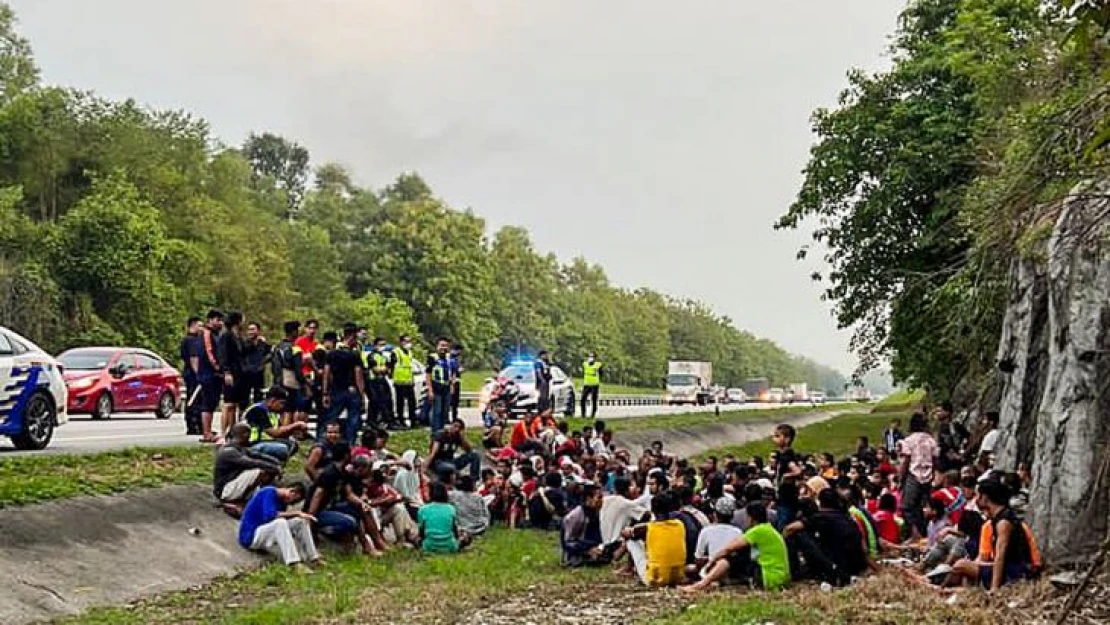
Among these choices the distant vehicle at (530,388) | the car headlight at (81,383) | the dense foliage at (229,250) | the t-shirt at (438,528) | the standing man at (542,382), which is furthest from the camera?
the dense foliage at (229,250)

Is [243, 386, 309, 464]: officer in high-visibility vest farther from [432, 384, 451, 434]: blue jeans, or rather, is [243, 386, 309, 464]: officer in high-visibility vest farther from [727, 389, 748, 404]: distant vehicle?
[727, 389, 748, 404]: distant vehicle

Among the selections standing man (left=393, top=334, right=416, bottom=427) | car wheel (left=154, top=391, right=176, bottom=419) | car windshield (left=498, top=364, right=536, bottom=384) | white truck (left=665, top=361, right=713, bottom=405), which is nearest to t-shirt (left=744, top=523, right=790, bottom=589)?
standing man (left=393, top=334, right=416, bottom=427)

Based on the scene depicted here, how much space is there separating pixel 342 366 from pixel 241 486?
3.67 metres

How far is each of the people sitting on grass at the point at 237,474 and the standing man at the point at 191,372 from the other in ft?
10.4

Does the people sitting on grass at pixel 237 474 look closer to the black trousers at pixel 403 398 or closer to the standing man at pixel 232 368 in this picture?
the standing man at pixel 232 368

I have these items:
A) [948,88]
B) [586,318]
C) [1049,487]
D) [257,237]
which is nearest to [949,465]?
[1049,487]

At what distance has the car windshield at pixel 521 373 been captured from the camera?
3269 centimetres

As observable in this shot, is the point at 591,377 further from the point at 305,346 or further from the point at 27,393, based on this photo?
the point at 27,393

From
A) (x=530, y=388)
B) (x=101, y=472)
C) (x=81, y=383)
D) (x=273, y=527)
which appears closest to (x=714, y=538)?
(x=273, y=527)

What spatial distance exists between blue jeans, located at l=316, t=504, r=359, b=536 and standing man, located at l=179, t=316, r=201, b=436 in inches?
157

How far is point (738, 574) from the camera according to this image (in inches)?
523

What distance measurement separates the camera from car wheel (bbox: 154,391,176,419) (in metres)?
26.6

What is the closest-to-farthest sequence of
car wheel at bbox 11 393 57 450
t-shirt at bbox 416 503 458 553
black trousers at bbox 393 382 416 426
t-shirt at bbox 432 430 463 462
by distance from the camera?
car wheel at bbox 11 393 57 450 → t-shirt at bbox 416 503 458 553 → t-shirt at bbox 432 430 463 462 → black trousers at bbox 393 382 416 426

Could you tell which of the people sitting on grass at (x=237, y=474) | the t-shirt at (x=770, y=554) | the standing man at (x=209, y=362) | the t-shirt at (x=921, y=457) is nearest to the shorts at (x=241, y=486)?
the people sitting on grass at (x=237, y=474)
